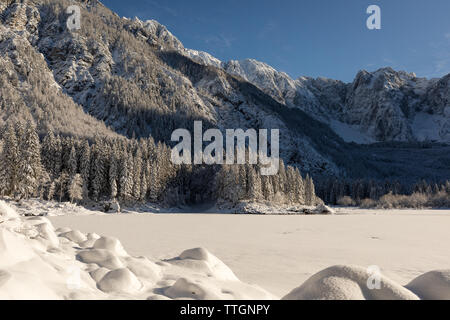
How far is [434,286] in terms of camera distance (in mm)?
3959

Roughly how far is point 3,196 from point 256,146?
415 feet

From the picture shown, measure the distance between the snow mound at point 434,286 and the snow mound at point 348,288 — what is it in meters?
0.75

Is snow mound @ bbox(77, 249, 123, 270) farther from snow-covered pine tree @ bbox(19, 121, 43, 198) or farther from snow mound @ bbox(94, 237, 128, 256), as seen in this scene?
snow-covered pine tree @ bbox(19, 121, 43, 198)

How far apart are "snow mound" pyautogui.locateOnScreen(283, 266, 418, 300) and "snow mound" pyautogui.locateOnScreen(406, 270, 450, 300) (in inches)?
29.4

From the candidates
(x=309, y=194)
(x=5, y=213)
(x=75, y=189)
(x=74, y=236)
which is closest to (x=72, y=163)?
(x=75, y=189)

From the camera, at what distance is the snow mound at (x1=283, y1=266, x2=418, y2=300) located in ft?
11.3

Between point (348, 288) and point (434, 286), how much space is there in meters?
1.64

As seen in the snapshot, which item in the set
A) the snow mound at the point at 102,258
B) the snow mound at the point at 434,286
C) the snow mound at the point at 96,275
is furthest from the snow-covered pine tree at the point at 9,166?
the snow mound at the point at 434,286

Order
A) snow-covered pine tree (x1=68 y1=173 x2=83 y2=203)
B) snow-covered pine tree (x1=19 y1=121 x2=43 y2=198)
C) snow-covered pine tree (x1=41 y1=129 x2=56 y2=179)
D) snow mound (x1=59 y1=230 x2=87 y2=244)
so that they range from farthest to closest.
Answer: snow-covered pine tree (x1=41 y1=129 x2=56 y2=179) → snow-covered pine tree (x1=68 y1=173 x2=83 y2=203) → snow-covered pine tree (x1=19 y1=121 x2=43 y2=198) → snow mound (x1=59 y1=230 x2=87 y2=244)

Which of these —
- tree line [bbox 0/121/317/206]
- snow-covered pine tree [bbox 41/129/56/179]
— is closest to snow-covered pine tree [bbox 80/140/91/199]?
tree line [bbox 0/121/317/206]

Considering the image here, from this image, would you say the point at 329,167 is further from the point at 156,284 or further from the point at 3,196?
the point at 156,284

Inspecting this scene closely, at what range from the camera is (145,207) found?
5819 cm

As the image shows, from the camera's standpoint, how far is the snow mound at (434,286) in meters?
3.83

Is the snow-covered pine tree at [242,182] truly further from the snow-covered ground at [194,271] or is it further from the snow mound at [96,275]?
the snow mound at [96,275]
